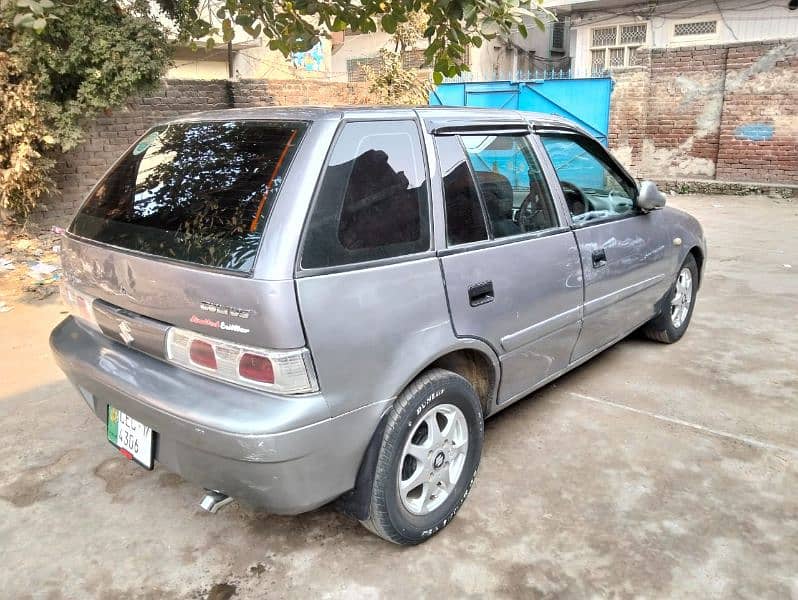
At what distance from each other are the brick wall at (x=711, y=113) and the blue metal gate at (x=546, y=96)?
1.63m

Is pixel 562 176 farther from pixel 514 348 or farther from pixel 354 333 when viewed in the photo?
pixel 354 333

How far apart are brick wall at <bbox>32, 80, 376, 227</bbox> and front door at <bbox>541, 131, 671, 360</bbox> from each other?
16.9 feet

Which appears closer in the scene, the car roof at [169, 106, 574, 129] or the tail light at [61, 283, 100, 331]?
the car roof at [169, 106, 574, 129]

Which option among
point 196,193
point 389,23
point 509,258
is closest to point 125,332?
point 196,193

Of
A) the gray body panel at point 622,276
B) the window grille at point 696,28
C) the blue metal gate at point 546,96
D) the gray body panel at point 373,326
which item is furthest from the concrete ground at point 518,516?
the window grille at point 696,28

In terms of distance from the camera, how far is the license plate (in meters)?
2.31

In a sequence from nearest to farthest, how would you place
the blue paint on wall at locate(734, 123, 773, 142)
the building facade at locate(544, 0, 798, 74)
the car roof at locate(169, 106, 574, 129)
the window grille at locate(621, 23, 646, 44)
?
the car roof at locate(169, 106, 574, 129)
the blue paint on wall at locate(734, 123, 773, 142)
the building facade at locate(544, 0, 798, 74)
the window grille at locate(621, 23, 646, 44)

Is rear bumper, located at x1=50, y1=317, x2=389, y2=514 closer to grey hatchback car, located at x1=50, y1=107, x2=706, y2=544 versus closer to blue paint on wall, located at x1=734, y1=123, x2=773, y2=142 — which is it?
grey hatchback car, located at x1=50, y1=107, x2=706, y2=544

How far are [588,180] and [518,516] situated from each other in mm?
2018

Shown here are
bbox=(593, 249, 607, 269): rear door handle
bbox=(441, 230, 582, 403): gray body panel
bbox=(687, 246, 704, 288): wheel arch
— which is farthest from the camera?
bbox=(687, 246, 704, 288): wheel arch

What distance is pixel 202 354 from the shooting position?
2139 millimetres

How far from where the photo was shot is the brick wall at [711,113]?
12.1m

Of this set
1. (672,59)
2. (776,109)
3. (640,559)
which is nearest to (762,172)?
(776,109)

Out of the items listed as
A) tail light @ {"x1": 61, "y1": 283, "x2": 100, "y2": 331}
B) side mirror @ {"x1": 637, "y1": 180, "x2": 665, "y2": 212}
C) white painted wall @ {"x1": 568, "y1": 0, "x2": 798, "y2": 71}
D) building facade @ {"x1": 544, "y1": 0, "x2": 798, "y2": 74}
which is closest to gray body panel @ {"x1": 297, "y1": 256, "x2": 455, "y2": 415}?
tail light @ {"x1": 61, "y1": 283, "x2": 100, "y2": 331}
